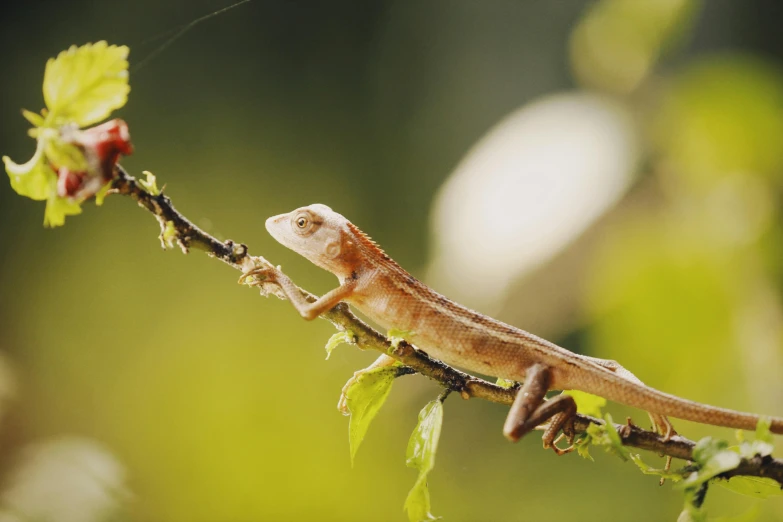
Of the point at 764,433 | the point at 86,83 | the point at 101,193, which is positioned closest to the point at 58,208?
the point at 101,193

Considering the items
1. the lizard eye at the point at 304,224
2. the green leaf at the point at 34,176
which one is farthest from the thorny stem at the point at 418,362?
the lizard eye at the point at 304,224

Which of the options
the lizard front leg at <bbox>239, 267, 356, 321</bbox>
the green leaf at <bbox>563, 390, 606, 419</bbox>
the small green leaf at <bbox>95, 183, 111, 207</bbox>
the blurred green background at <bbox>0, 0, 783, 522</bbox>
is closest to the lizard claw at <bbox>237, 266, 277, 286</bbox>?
the lizard front leg at <bbox>239, 267, 356, 321</bbox>

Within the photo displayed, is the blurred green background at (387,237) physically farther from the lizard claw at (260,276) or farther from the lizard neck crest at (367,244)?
the lizard claw at (260,276)

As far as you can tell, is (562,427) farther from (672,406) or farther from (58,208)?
(58,208)

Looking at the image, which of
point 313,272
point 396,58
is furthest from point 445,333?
point 396,58

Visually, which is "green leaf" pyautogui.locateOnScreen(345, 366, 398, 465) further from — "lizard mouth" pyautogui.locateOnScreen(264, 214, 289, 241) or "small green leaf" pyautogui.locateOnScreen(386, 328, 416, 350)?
"lizard mouth" pyautogui.locateOnScreen(264, 214, 289, 241)
